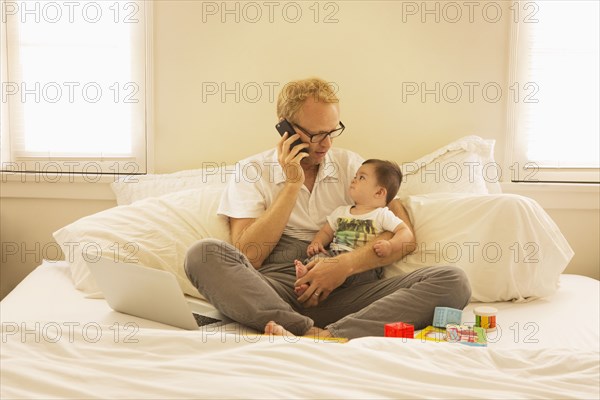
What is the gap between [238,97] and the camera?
117 inches

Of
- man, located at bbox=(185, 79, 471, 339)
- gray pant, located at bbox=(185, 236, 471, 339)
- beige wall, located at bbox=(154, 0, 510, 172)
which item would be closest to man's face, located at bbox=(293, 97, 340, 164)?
man, located at bbox=(185, 79, 471, 339)

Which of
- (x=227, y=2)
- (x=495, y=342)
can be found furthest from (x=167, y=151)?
(x=495, y=342)

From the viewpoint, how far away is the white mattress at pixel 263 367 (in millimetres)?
1215

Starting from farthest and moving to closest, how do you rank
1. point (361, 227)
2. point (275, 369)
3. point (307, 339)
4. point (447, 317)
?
point (361, 227) < point (447, 317) < point (307, 339) < point (275, 369)

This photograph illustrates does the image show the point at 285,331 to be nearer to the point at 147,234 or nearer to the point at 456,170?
the point at 147,234

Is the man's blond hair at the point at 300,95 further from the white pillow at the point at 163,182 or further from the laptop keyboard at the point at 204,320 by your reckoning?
the laptop keyboard at the point at 204,320

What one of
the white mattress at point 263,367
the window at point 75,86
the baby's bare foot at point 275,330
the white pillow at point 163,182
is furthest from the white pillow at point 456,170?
the white mattress at point 263,367

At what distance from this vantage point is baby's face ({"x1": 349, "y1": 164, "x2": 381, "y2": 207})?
2.36 metres

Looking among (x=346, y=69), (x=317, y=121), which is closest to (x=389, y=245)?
(x=317, y=121)

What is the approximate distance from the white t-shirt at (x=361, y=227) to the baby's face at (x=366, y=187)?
41 mm

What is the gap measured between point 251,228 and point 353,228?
308mm

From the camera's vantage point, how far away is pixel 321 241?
2.36 metres

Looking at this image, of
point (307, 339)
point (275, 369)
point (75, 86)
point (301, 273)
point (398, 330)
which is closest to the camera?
point (275, 369)

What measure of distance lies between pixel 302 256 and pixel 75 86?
123 centimetres
